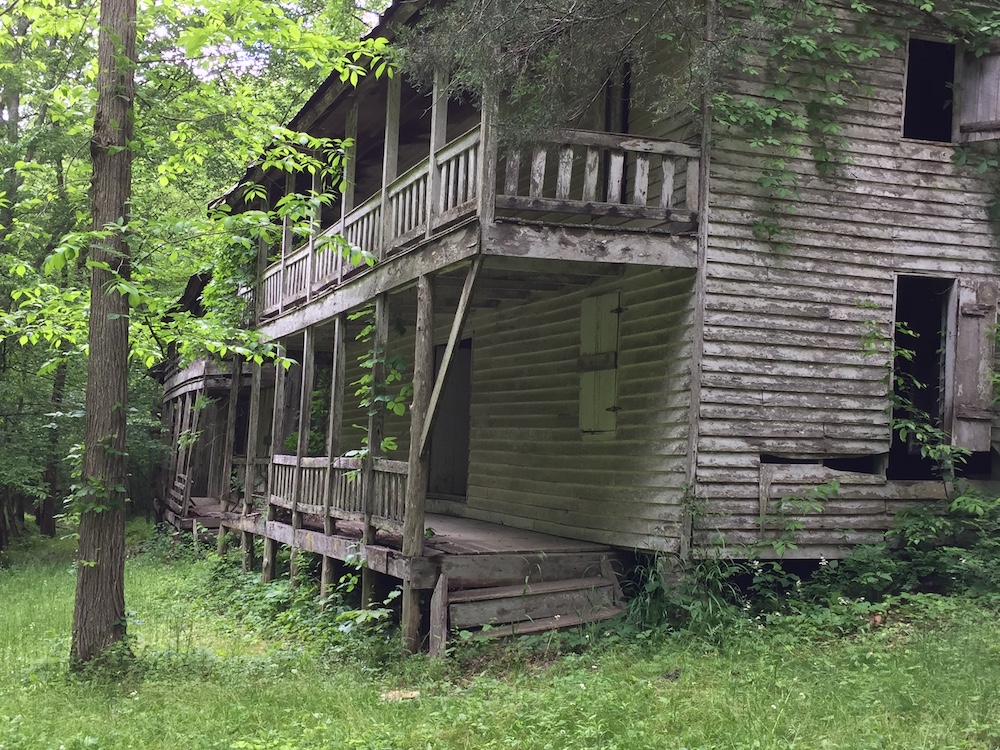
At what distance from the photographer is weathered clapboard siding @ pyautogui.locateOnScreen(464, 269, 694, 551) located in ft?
30.0

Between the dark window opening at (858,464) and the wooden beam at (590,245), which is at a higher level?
the wooden beam at (590,245)

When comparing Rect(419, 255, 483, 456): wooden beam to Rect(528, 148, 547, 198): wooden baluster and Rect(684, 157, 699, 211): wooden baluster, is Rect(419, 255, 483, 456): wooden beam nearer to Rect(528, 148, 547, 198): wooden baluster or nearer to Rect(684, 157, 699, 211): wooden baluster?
Rect(528, 148, 547, 198): wooden baluster

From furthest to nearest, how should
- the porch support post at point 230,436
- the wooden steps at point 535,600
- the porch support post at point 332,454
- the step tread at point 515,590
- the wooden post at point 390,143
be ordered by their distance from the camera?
the porch support post at point 230,436 → the porch support post at point 332,454 → the wooden post at point 390,143 → the step tread at point 515,590 → the wooden steps at point 535,600

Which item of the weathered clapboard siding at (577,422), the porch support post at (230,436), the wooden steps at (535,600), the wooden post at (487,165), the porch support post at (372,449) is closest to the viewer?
the wooden post at (487,165)

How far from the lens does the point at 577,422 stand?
35.6 ft

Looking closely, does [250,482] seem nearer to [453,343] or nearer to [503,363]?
[503,363]

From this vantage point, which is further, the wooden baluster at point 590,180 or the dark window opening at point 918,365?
the dark window opening at point 918,365

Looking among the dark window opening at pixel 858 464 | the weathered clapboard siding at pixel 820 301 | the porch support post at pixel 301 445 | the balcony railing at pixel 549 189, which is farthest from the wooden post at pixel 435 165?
the dark window opening at pixel 858 464

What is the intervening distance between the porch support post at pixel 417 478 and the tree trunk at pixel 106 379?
2511 millimetres

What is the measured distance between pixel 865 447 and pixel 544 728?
16.3ft

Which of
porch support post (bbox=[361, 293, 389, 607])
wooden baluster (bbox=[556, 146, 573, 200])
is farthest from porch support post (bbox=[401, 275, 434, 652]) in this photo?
wooden baluster (bbox=[556, 146, 573, 200])

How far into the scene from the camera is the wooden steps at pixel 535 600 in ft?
28.1

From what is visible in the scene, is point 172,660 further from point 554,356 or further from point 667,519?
point 554,356

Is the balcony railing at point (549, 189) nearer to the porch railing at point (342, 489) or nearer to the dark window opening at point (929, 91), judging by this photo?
the porch railing at point (342, 489)
